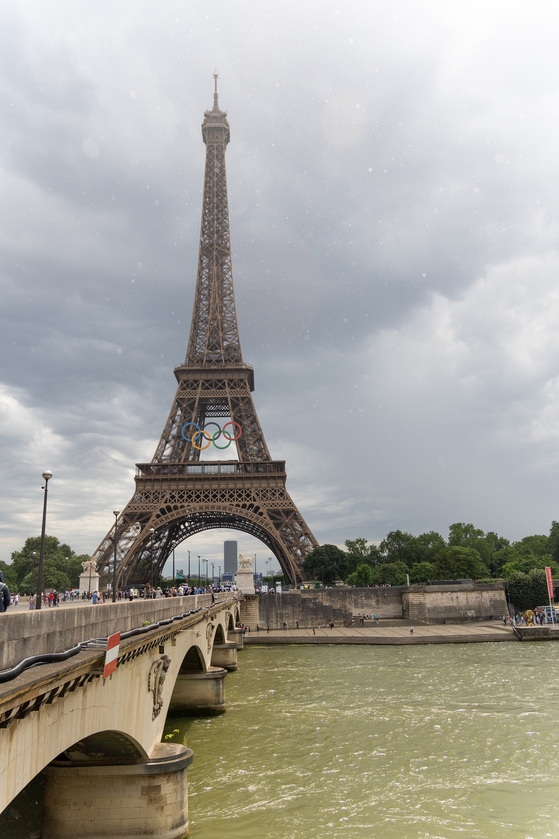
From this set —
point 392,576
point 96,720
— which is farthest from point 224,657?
point 392,576

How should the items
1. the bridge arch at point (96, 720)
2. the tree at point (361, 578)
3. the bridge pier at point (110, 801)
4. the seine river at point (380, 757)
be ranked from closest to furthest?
the bridge arch at point (96, 720) < the bridge pier at point (110, 801) < the seine river at point (380, 757) < the tree at point (361, 578)

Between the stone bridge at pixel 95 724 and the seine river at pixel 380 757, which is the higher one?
the stone bridge at pixel 95 724

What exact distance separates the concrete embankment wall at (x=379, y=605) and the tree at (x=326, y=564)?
299cm

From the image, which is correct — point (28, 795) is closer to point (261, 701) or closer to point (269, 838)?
point (269, 838)

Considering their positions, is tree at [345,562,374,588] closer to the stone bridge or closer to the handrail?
the stone bridge

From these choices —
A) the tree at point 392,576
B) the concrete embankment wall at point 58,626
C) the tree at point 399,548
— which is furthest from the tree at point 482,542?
the concrete embankment wall at point 58,626

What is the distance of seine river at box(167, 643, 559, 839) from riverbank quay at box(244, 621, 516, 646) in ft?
45.0

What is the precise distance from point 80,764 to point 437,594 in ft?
176

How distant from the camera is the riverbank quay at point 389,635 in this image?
45.1 metres

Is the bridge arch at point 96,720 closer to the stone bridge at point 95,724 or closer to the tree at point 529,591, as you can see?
the stone bridge at point 95,724

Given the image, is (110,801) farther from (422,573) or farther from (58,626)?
(422,573)

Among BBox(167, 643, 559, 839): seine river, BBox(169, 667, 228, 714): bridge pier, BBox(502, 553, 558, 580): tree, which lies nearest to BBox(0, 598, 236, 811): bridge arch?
BBox(167, 643, 559, 839): seine river

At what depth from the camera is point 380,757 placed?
17.3m

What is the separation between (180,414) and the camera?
68812 mm
